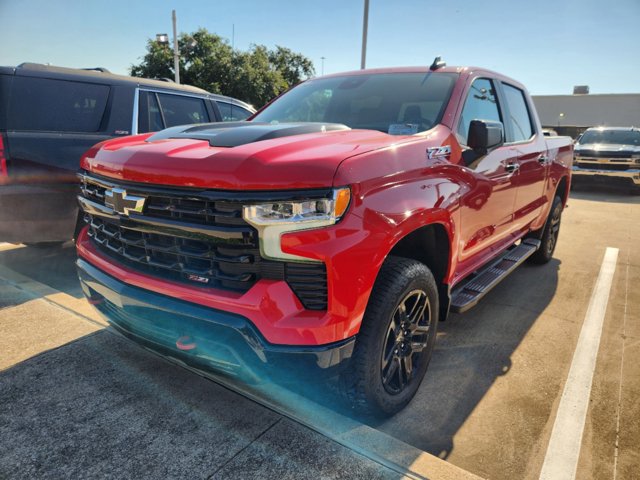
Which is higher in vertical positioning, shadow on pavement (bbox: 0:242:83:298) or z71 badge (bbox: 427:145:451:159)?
z71 badge (bbox: 427:145:451:159)

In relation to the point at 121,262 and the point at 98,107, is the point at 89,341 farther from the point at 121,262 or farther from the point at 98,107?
the point at 98,107

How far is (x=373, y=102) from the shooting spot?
10.5ft

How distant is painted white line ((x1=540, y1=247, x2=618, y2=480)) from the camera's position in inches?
87.0

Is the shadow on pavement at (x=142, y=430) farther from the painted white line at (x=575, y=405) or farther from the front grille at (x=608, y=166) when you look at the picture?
the front grille at (x=608, y=166)

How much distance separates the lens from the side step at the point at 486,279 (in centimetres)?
304

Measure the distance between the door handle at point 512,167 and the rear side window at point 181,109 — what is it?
379 cm

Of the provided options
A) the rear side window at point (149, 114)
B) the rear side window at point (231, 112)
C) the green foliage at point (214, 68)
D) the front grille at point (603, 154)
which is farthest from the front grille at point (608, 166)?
the green foliage at point (214, 68)

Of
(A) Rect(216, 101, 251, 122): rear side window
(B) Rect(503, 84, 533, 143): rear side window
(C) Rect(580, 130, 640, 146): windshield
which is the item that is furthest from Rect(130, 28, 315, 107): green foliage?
(B) Rect(503, 84, 533, 143): rear side window

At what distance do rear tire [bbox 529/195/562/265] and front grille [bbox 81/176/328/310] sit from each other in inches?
162

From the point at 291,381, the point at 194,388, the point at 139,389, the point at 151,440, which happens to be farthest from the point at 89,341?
the point at 291,381

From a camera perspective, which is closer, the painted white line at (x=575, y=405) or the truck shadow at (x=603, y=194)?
the painted white line at (x=575, y=405)

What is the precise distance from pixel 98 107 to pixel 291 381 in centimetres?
403

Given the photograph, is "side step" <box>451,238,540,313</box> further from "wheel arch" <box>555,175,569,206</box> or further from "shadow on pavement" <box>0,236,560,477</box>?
"wheel arch" <box>555,175,569,206</box>

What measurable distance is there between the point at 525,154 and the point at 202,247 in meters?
3.05
